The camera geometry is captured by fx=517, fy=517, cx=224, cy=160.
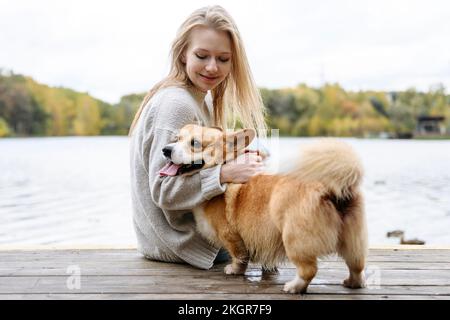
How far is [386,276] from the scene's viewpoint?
2654 millimetres

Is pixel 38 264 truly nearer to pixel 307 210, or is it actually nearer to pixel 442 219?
pixel 307 210

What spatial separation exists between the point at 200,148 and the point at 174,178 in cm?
20

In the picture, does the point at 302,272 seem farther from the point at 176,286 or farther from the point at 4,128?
the point at 4,128

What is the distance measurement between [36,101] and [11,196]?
972 cm

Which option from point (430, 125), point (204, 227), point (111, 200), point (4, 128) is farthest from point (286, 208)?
point (4, 128)

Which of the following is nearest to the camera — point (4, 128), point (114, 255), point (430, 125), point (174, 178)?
point (174, 178)

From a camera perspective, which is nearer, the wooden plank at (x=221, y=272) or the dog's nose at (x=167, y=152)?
the dog's nose at (x=167, y=152)

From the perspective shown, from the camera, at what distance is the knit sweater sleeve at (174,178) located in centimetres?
255

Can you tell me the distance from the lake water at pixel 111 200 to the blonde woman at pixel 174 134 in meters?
0.40

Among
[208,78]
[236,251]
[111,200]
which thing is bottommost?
[111,200]

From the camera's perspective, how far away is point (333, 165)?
2.07 m

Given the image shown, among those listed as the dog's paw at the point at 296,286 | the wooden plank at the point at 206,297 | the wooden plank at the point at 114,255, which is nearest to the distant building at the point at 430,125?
the wooden plank at the point at 114,255

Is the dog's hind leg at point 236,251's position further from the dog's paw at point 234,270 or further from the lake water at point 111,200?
the lake water at point 111,200

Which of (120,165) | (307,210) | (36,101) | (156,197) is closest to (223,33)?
(156,197)
